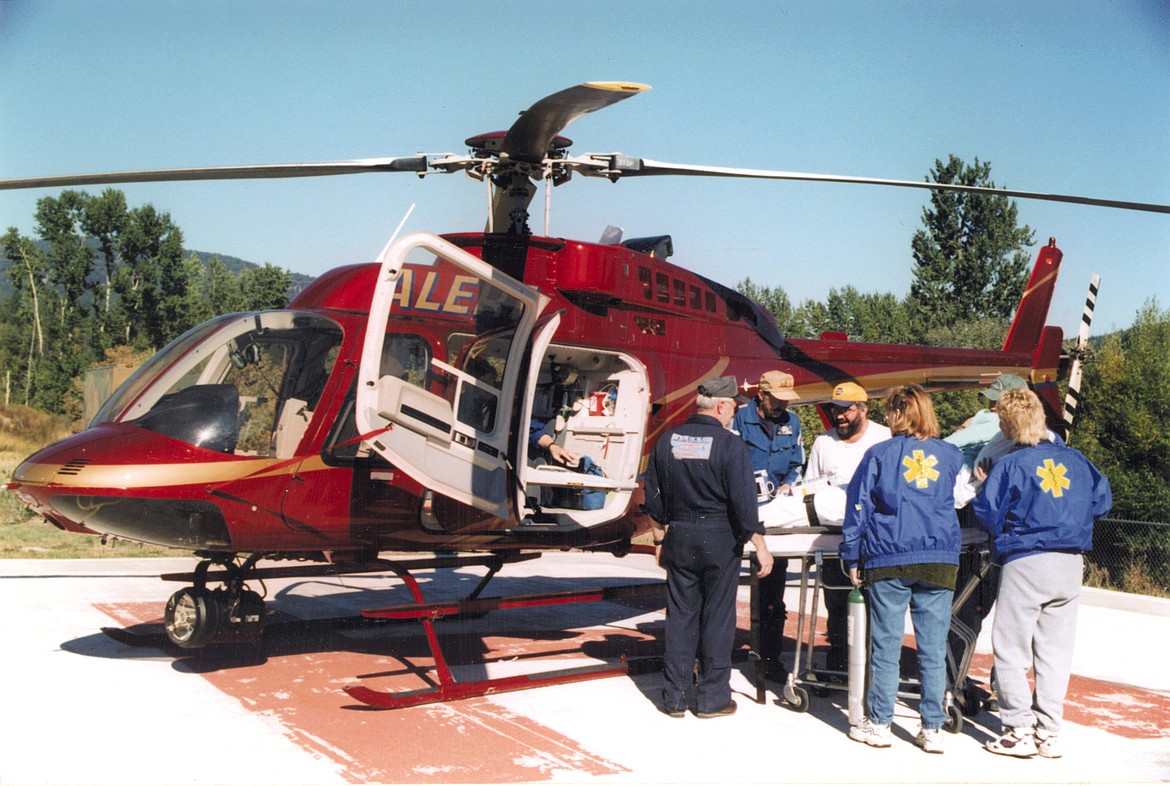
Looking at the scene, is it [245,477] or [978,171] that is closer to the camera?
[245,477]

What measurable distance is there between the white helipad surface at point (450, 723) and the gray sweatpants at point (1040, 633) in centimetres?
28

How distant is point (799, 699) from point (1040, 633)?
1.41 metres

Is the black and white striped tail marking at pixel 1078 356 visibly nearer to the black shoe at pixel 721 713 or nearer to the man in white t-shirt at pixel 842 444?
the man in white t-shirt at pixel 842 444

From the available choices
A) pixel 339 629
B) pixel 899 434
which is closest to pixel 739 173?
pixel 899 434

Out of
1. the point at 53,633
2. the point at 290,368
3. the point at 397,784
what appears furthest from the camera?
the point at 53,633

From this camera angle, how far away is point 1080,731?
5.65 meters

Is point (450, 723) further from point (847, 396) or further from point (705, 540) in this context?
point (847, 396)

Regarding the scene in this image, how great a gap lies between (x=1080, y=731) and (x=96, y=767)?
16.6 ft

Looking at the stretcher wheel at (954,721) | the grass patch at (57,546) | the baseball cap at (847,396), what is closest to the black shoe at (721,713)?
the stretcher wheel at (954,721)

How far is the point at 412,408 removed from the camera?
5.82 meters

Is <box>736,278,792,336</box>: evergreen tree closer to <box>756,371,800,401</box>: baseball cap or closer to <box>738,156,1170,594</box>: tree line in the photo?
<box>738,156,1170,594</box>: tree line

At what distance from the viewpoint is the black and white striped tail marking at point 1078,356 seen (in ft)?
35.7

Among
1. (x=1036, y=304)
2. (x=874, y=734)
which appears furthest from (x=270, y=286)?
(x=874, y=734)

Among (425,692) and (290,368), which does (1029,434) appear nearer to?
(425,692)
